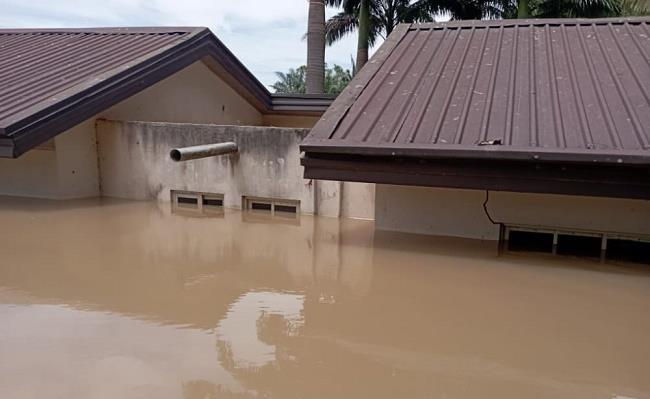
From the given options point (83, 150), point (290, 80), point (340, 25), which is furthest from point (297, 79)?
point (83, 150)

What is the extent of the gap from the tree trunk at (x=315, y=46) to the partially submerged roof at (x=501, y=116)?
8.21 m

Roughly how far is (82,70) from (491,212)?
7419mm

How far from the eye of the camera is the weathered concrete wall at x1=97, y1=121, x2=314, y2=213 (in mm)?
7488

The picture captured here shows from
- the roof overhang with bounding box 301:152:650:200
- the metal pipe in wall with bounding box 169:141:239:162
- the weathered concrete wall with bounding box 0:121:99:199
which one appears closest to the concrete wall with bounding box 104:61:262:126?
the weathered concrete wall with bounding box 0:121:99:199

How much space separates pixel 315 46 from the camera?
51.7 feet

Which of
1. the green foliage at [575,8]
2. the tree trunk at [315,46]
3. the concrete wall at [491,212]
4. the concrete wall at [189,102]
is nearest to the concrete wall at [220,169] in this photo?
the concrete wall at [491,212]

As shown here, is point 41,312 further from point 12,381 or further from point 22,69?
point 22,69

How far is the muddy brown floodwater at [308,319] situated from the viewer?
296 centimetres

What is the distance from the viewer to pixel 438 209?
20.8ft

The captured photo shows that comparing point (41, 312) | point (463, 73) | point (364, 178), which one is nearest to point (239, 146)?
point (364, 178)

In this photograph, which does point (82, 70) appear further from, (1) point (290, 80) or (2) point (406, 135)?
(1) point (290, 80)

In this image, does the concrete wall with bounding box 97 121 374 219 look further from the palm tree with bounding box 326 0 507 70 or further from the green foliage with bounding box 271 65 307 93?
the green foliage with bounding box 271 65 307 93

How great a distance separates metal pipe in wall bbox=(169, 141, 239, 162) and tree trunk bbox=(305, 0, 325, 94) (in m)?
8.71

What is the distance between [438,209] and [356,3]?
1741 cm
